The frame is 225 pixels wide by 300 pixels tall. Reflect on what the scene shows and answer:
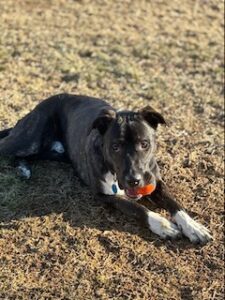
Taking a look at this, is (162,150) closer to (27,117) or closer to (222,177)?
(222,177)

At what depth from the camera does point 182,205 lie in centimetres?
607

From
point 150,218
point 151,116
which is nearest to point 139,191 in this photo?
point 150,218

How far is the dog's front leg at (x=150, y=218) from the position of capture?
5.48m

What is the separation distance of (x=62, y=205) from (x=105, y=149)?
0.75 m

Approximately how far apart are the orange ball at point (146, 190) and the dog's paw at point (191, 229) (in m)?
0.33

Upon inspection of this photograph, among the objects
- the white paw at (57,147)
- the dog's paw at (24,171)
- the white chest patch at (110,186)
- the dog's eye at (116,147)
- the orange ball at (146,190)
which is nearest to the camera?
the dog's eye at (116,147)

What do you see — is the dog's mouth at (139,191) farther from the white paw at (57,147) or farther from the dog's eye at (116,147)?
the white paw at (57,147)

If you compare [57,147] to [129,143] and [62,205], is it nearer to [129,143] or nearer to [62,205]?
[62,205]

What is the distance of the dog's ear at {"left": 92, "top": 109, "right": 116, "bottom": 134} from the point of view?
5.47 metres

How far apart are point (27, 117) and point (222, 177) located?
226cm

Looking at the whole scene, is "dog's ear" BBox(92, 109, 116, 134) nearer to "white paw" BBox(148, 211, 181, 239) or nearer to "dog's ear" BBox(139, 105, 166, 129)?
"dog's ear" BBox(139, 105, 166, 129)

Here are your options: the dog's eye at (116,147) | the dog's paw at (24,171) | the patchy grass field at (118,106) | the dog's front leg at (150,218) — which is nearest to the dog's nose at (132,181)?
the dog's eye at (116,147)

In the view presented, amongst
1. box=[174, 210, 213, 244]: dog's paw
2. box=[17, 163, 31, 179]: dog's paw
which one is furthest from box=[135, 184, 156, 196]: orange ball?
box=[17, 163, 31, 179]: dog's paw

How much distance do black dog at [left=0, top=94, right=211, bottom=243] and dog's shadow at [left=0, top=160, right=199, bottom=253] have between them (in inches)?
4.1
